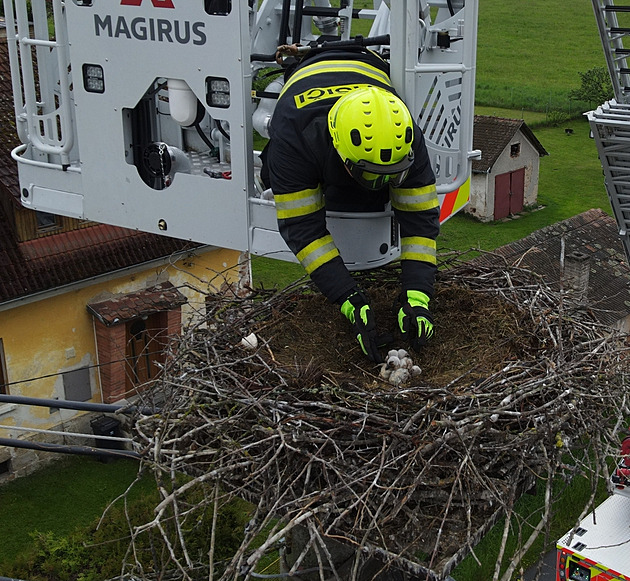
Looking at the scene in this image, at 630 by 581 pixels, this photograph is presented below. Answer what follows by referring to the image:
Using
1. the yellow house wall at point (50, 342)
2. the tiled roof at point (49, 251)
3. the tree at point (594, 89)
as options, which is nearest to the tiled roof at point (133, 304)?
the yellow house wall at point (50, 342)

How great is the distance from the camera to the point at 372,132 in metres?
5.62

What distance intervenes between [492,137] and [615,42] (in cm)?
2207

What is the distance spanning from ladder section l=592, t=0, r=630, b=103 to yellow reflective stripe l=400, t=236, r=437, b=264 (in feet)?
9.12

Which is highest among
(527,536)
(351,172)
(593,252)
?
(351,172)

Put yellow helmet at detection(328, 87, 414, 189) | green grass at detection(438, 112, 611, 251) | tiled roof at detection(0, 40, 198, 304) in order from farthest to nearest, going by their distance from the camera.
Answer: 1. green grass at detection(438, 112, 611, 251)
2. tiled roof at detection(0, 40, 198, 304)
3. yellow helmet at detection(328, 87, 414, 189)

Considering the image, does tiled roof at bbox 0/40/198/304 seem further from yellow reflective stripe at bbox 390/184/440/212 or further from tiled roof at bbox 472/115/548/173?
tiled roof at bbox 472/115/548/173

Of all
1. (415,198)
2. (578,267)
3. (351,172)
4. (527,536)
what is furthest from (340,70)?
(578,267)

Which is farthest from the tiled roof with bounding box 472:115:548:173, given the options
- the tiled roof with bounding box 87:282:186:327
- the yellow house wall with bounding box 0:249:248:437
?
the tiled roof with bounding box 87:282:186:327

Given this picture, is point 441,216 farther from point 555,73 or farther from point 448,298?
point 555,73

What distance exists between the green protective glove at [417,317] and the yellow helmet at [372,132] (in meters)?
0.99

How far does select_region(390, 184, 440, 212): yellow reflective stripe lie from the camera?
633cm

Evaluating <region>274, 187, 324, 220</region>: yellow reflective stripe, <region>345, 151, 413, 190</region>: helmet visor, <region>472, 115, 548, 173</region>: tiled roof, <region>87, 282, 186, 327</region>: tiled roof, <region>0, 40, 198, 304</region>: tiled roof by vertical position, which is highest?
<region>345, 151, 413, 190</region>: helmet visor

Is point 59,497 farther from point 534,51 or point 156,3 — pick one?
point 534,51

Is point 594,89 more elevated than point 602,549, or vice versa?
point 602,549
